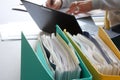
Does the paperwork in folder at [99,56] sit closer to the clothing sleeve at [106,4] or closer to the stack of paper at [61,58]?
the stack of paper at [61,58]

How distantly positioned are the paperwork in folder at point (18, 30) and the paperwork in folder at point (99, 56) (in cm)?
42

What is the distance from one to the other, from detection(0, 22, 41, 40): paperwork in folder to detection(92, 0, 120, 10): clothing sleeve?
1.00 feet

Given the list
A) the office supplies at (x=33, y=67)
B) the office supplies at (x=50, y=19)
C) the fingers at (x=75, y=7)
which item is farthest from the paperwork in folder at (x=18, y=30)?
the office supplies at (x=33, y=67)

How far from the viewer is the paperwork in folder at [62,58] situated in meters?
0.63

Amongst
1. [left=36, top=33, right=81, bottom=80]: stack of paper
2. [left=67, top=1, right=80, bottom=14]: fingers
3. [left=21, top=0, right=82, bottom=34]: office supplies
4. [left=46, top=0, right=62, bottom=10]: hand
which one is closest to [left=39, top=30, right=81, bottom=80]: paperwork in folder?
[left=36, top=33, right=81, bottom=80]: stack of paper

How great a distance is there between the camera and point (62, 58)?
2.30 feet

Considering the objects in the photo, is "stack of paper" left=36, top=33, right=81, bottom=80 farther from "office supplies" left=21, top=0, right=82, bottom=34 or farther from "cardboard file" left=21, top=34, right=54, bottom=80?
"office supplies" left=21, top=0, right=82, bottom=34

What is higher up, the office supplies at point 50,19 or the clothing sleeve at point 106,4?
the clothing sleeve at point 106,4

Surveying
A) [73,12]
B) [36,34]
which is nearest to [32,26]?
[36,34]

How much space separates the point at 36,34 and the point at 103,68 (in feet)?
1.88

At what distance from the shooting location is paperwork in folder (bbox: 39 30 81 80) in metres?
0.63

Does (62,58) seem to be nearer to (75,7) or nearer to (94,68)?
(94,68)

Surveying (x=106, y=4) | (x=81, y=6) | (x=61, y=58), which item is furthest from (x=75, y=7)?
(x=61, y=58)

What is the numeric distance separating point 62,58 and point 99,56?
0.34 ft
